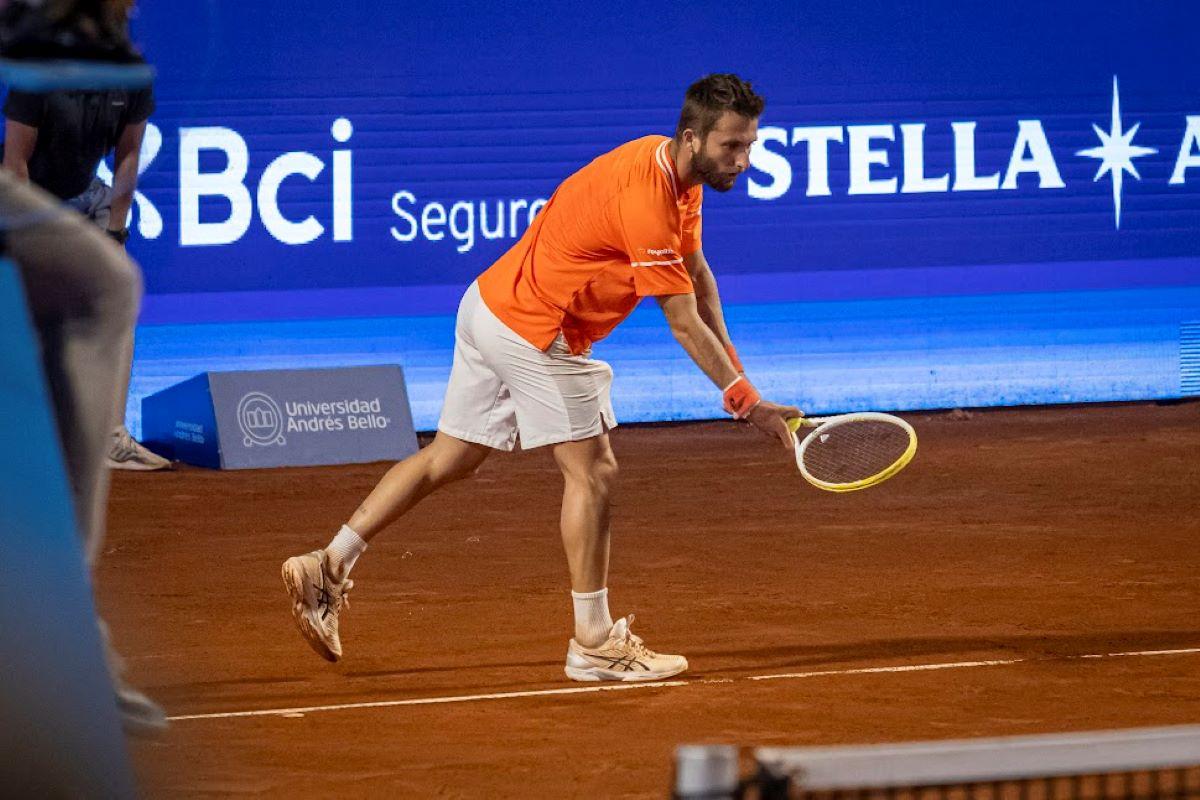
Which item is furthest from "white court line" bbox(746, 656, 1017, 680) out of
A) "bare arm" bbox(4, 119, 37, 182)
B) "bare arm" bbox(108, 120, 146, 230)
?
"bare arm" bbox(4, 119, 37, 182)

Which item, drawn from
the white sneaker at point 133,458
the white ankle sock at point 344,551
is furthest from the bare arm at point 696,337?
the white sneaker at point 133,458

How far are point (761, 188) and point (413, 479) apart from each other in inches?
304

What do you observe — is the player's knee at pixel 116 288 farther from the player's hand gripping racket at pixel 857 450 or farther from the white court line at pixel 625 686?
the player's hand gripping racket at pixel 857 450

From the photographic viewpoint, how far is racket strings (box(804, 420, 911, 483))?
4.87 m

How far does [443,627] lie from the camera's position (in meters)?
5.52

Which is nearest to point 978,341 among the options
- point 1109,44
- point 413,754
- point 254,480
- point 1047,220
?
point 1047,220

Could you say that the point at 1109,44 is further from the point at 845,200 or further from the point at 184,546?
the point at 184,546

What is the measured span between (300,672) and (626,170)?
5.25 feet

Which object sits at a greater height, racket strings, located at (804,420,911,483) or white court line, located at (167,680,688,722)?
racket strings, located at (804,420,911,483)

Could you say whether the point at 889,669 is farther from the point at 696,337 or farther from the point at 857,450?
the point at 696,337

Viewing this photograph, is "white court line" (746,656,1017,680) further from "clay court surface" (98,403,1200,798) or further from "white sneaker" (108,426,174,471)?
"white sneaker" (108,426,174,471)

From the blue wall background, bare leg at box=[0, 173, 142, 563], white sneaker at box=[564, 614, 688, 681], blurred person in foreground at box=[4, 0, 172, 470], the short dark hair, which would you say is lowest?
white sneaker at box=[564, 614, 688, 681]

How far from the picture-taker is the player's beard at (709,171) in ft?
14.9

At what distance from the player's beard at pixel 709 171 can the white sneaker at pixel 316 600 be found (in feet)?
4.65
